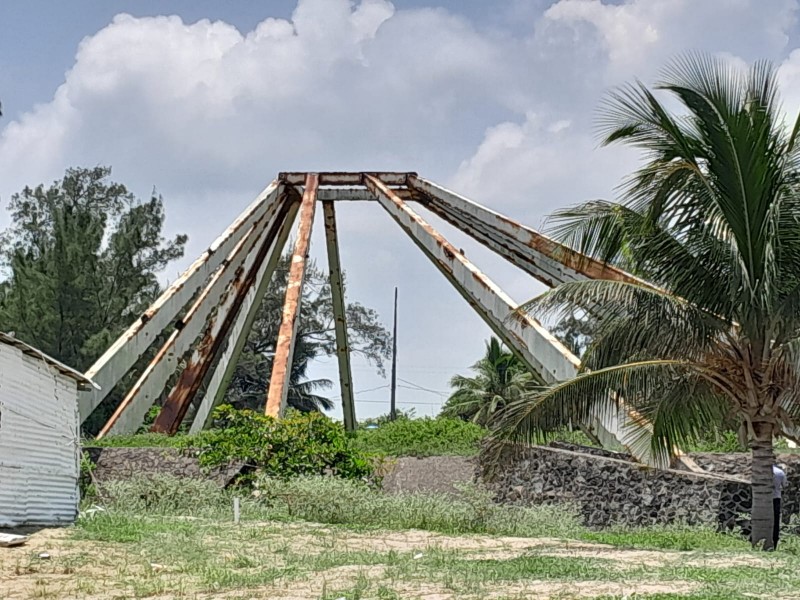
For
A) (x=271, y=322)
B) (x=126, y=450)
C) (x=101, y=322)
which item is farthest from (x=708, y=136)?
(x=271, y=322)

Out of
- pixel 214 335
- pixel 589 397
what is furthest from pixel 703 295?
pixel 214 335

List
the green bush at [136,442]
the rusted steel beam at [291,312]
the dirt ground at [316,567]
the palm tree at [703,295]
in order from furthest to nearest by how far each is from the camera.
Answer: the rusted steel beam at [291,312]
the green bush at [136,442]
the palm tree at [703,295]
the dirt ground at [316,567]

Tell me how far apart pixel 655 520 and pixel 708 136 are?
17.4ft

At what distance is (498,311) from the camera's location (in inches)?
687

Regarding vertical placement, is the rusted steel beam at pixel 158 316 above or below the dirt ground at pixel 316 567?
above

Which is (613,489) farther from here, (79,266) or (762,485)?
(79,266)

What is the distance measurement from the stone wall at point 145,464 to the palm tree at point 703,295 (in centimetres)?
577

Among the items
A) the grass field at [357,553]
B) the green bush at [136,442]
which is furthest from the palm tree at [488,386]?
the grass field at [357,553]

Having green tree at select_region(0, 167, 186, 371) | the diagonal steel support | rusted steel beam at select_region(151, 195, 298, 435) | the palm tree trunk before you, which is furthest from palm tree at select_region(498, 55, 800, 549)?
green tree at select_region(0, 167, 186, 371)

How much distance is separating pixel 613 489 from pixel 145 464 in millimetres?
6866

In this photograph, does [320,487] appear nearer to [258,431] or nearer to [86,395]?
[258,431]

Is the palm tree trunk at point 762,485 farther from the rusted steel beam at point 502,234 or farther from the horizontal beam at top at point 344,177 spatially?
the horizontal beam at top at point 344,177

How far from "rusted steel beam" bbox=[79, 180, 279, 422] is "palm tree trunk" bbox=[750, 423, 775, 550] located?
8593mm

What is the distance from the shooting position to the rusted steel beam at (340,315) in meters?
23.1
